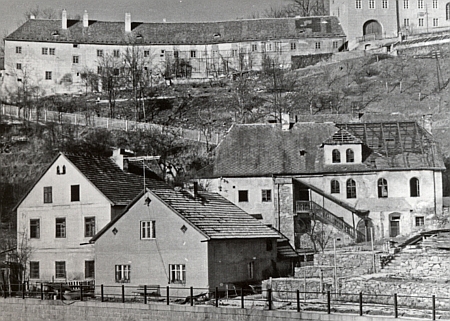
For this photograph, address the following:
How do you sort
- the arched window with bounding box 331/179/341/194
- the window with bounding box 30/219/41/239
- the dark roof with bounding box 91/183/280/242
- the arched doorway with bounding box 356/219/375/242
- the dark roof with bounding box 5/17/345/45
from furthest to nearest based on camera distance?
A: the dark roof with bounding box 5/17/345/45 < the arched window with bounding box 331/179/341/194 < the arched doorway with bounding box 356/219/375/242 < the window with bounding box 30/219/41/239 < the dark roof with bounding box 91/183/280/242

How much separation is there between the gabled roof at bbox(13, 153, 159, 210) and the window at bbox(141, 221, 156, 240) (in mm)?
1730

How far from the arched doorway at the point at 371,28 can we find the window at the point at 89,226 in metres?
34.4

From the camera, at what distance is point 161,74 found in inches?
1852

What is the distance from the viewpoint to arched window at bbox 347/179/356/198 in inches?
949

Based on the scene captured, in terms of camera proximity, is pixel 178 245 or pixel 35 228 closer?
pixel 178 245

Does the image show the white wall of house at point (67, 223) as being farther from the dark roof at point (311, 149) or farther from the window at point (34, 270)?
the dark roof at point (311, 149)

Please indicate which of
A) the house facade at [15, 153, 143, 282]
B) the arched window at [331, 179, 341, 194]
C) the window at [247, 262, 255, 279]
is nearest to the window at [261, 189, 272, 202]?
the arched window at [331, 179, 341, 194]

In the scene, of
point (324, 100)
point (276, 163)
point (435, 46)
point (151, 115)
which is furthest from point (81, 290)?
point (435, 46)

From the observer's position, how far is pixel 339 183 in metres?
24.3

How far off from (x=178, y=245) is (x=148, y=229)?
2.78 feet

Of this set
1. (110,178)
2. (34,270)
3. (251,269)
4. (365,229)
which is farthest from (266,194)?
(34,270)

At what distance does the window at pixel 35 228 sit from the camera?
2009 cm

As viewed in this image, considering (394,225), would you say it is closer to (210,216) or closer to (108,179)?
(210,216)

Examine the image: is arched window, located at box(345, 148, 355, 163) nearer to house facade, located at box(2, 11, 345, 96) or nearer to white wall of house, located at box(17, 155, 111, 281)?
white wall of house, located at box(17, 155, 111, 281)
